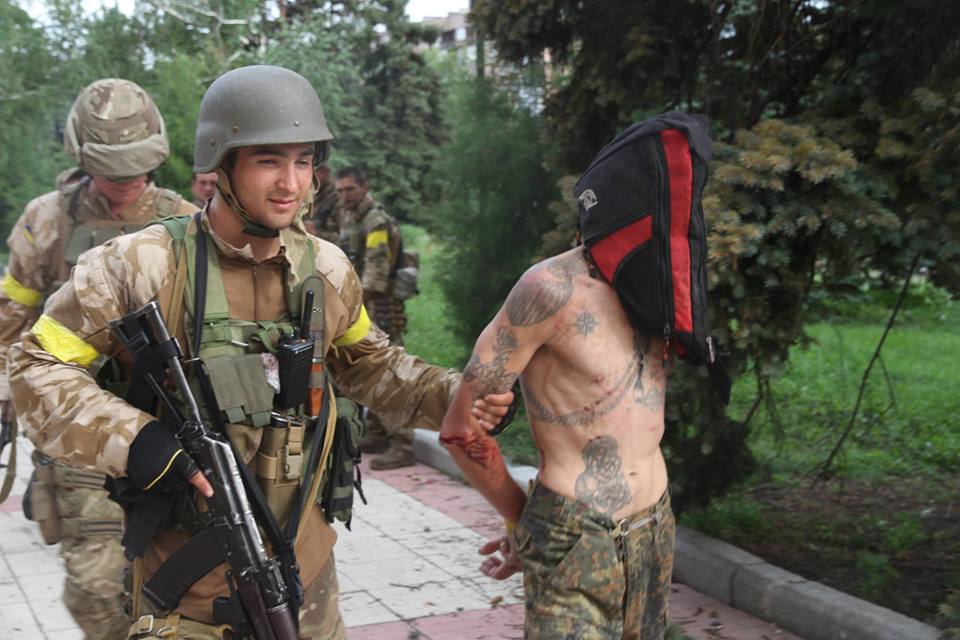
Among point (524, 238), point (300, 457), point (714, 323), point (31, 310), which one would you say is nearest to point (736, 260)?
point (714, 323)

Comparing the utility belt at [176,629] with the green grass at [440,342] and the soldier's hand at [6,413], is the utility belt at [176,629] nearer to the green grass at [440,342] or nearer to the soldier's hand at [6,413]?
the soldier's hand at [6,413]

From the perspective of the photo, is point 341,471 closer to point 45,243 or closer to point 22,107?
point 45,243

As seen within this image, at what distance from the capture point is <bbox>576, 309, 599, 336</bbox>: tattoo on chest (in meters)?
3.03

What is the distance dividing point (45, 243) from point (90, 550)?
51.4 inches

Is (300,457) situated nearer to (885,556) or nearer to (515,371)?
(515,371)

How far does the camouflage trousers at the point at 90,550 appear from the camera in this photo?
4.09 meters

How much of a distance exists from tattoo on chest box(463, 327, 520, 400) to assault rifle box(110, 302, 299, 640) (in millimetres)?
645

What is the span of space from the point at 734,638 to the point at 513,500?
2265 mm

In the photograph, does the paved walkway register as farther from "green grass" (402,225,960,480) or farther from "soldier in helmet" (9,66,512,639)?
"soldier in helmet" (9,66,512,639)

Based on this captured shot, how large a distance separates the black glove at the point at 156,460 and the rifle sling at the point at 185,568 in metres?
0.17

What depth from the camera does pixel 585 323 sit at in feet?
9.97

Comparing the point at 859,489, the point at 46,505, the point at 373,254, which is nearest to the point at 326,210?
the point at 373,254

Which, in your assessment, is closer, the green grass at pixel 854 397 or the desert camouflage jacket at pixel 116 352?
the desert camouflage jacket at pixel 116 352

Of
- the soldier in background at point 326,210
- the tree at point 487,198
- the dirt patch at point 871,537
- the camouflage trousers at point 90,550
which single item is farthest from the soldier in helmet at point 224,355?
the soldier in background at point 326,210
